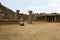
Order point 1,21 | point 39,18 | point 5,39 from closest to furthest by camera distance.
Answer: point 5,39 → point 1,21 → point 39,18

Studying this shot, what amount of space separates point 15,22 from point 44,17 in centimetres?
1938

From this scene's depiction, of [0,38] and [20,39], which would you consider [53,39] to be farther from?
[0,38]

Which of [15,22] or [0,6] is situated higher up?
[0,6]

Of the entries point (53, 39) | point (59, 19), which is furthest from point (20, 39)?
point (59, 19)

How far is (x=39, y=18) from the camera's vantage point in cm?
4300

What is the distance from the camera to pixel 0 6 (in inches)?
1779

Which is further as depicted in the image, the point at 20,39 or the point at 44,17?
the point at 44,17

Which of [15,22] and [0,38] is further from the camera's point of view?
[15,22]

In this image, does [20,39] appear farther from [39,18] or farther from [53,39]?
[39,18]

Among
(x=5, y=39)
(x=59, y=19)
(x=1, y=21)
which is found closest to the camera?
(x=5, y=39)

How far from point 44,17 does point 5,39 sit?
31.9 metres

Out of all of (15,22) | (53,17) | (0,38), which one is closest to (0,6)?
(53,17)

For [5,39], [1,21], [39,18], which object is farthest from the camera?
[39,18]

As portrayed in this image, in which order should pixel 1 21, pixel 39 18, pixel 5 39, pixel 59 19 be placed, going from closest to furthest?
pixel 5 39 → pixel 1 21 → pixel 59 19 → pixel 39 18
